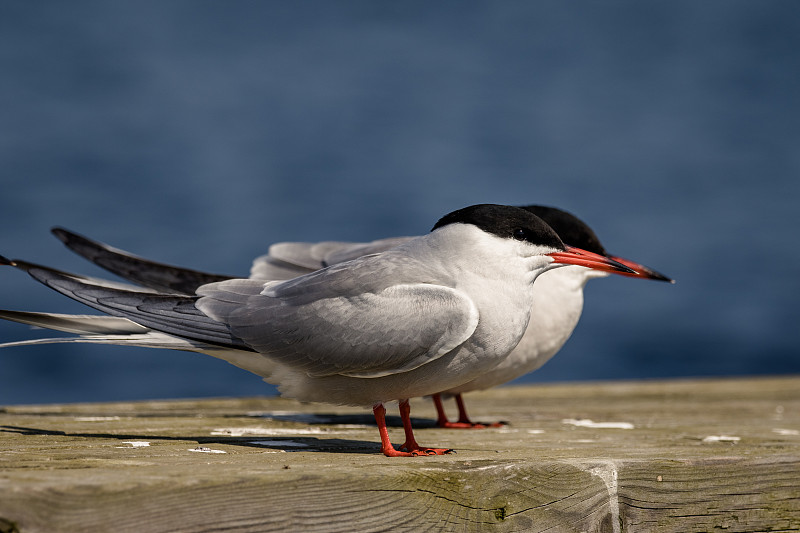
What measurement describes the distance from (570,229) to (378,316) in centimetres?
194

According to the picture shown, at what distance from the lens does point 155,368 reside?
11.1 m

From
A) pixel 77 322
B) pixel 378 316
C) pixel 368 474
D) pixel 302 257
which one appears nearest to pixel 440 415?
pixel 302 257

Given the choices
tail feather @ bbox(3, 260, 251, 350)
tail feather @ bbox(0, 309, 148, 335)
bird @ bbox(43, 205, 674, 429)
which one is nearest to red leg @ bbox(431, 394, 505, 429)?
bird @ bbox(43, 205, 674, 429)

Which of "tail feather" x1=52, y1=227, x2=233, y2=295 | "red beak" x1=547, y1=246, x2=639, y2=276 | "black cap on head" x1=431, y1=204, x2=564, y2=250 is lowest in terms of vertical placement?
"red beak" x1=547, y1=246, x2=639, y2=276

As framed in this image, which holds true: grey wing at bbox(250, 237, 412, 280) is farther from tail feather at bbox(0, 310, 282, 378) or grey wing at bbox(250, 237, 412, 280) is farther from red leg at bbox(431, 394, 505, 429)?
tail feather at bbox(0, 310, 282, 378)

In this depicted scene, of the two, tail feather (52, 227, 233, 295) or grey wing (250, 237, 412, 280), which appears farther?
grey wing (250, 237, 412, 280)

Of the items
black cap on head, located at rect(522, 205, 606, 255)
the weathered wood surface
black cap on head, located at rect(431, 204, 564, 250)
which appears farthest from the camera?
black cap on head, located at rect(522, 205, 606, 255)

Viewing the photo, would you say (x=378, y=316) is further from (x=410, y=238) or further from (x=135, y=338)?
(x=410, y=238)

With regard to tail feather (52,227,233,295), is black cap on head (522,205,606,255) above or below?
above

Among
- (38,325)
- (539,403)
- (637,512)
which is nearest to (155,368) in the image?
(539,403)

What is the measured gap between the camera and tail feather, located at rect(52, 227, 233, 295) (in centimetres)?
380

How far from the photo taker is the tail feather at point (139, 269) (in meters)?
3.80

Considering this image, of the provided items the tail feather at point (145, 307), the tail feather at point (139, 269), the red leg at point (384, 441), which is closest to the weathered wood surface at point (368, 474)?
the red leg at point (384, 441)

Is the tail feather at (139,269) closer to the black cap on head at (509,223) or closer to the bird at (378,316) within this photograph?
the bird at (378,316)
